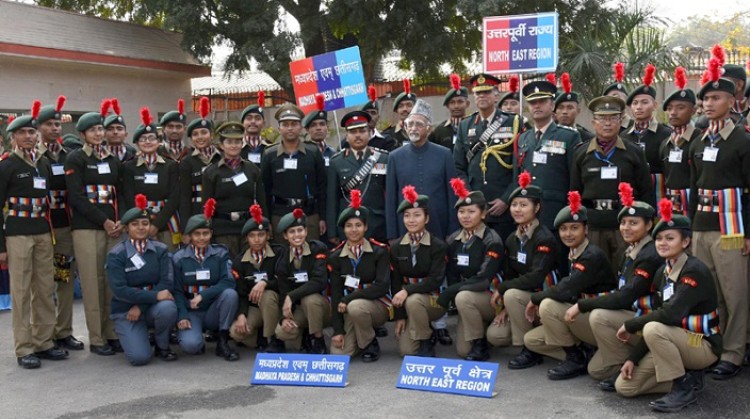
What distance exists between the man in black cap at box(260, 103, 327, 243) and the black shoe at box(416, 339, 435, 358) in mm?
1796

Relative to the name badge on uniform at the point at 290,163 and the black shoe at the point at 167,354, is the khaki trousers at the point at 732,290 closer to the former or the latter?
the name badge on uniform at the point at 290,163

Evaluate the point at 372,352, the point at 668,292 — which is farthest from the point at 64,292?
the point at 668,292

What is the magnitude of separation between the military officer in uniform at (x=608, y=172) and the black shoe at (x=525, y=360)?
41.9 inches

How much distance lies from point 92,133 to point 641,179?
16.0 ft

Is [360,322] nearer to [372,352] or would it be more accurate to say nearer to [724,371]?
[372,352]

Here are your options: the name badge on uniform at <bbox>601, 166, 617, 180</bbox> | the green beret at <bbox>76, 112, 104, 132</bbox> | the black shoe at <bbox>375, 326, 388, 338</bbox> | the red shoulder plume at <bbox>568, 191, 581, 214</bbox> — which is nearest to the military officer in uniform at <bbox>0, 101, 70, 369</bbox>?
the green beret at <bbox>76, 112, 104, 132</bbox>

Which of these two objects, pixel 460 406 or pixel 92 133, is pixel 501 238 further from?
pixel 92 133

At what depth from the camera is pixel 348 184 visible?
793cm

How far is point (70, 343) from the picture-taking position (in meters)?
7.85

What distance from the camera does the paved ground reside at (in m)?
5.50

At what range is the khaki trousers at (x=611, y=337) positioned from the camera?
19.4ft

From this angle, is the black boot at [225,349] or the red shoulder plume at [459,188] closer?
the red shoulder plume at [459,188]

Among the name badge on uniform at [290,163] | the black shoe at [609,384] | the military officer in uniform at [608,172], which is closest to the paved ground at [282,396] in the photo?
the black shoe at [609,384]

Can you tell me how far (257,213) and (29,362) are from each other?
2.35 metres
